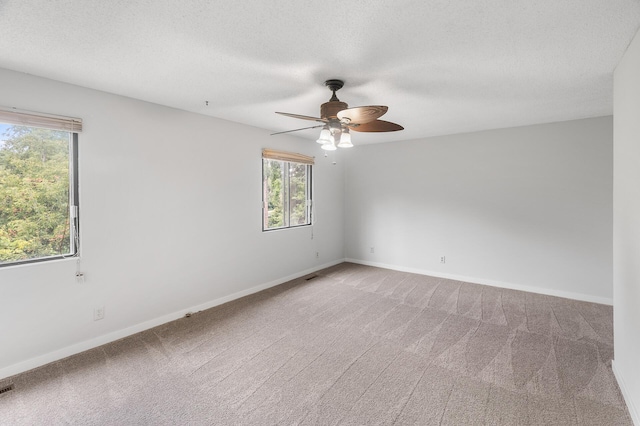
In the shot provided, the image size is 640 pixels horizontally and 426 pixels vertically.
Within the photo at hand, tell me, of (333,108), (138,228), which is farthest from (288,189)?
(333,108)

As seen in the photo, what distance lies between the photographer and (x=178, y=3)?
4.98 feet

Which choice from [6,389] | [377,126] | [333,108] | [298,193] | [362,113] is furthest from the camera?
[298,193]

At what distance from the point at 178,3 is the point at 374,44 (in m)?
1.14

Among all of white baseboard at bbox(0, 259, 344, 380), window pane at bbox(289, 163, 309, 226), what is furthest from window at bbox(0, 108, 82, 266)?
window pane at bbox(289, 163, 309, 226)

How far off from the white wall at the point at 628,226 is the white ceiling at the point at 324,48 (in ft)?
0.84

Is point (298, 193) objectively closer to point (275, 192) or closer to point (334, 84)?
point (275, 192)

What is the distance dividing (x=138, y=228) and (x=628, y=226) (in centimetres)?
407

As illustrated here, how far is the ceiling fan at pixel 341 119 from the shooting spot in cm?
228

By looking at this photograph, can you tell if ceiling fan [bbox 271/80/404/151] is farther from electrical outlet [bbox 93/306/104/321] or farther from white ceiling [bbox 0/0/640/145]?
electrical outlet [bbox 93/306/104/321]

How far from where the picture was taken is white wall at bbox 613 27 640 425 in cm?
184

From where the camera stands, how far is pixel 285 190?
489cm

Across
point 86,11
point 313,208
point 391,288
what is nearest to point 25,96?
point 86,11

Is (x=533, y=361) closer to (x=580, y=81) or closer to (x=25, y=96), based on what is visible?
(x=580, y=81)

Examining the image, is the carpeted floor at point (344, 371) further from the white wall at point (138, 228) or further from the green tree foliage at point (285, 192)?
the green tree foliage at point (285, 192)
